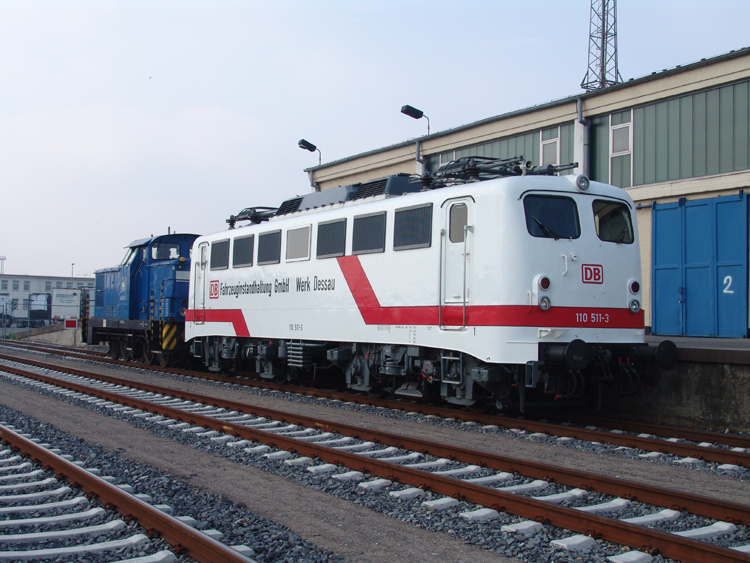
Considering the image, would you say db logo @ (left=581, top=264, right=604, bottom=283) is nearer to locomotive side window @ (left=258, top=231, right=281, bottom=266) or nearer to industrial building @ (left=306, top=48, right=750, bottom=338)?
locomotive side window @ (left=258, top=231, right=281, bottom=266)

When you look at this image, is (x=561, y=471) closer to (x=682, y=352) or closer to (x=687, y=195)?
(x=682, y=352)

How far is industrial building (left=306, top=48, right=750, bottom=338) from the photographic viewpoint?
14.6 meters

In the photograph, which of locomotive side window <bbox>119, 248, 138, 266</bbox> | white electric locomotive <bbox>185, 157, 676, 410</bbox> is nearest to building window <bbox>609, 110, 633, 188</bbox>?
white electric locomotive <bbox>185, 157, 676, 410</bbox>

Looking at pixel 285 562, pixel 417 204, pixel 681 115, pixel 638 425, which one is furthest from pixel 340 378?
pixel 285 562

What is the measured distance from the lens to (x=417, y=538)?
4887mm

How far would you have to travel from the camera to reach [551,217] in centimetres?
913

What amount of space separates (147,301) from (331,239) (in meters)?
10.1

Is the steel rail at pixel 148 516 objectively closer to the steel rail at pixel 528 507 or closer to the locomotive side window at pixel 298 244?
the steel rail at pixel 528 507

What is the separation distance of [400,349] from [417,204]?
2.20m

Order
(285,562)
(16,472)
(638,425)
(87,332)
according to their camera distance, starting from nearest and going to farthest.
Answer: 1. (285,562)
2. (16,472)
3. (638,425)
4. (87,332)

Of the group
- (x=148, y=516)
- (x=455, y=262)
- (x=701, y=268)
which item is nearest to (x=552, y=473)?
(x=148, y=516)

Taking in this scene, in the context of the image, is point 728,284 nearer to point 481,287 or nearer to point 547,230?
point 547,230

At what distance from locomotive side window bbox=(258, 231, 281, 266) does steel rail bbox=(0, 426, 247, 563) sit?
6.79m

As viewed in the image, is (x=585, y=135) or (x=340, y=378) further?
(x=585, y=135)
